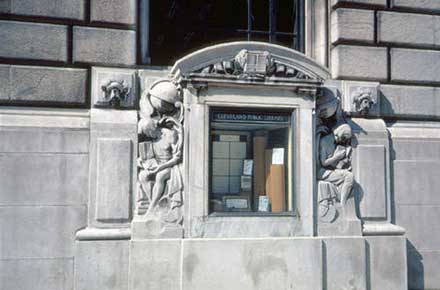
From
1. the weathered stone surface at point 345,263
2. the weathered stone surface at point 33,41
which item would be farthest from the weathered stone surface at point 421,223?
the weathered stone surface at point 33,41

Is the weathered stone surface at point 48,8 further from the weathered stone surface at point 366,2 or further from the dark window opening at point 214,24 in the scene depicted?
the weathered stone surface at point 366,2

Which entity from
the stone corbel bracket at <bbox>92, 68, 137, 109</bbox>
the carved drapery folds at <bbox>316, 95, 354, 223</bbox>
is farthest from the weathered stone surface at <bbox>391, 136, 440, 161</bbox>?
the stone corbel bracket at <bbox>92, 68, 137, 109</bbox>

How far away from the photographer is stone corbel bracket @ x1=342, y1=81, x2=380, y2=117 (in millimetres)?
8961

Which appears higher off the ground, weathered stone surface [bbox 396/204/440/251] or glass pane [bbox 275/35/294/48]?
glass pane [bbox 275/35/294/48]

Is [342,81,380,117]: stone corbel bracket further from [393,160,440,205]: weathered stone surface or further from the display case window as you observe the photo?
the display case window

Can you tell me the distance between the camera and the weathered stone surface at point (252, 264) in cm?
780

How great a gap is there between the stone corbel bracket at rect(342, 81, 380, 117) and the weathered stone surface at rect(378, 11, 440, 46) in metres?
1.05

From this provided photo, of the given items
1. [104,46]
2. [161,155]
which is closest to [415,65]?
[161,155]

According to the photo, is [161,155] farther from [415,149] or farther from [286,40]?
[415,149]

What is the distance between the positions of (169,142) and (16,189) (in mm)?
2483

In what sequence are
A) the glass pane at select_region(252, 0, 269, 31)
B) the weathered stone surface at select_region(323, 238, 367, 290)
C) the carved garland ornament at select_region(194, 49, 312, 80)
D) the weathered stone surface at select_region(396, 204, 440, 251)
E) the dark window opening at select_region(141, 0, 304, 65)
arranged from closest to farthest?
the carved garland ornament at select_region(194, 49, 312, 80) → the weathered stone surface at select_region(323, 238, 367, 290) → the weathered stone surface at select_region(396, 204, 440, 251) → the dark window opening at select_region(141, 0, 304, 65) → the glass pane at select_region(252, 0, 269, 31)

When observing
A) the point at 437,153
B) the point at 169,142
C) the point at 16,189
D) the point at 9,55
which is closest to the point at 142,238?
the point at 169,142

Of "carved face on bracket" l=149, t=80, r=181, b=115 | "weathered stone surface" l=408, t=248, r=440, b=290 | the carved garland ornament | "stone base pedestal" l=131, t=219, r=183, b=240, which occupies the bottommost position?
"weathered stone surface" l=408, t=248, r=440, b=290

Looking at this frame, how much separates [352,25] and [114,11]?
4.33 meters
